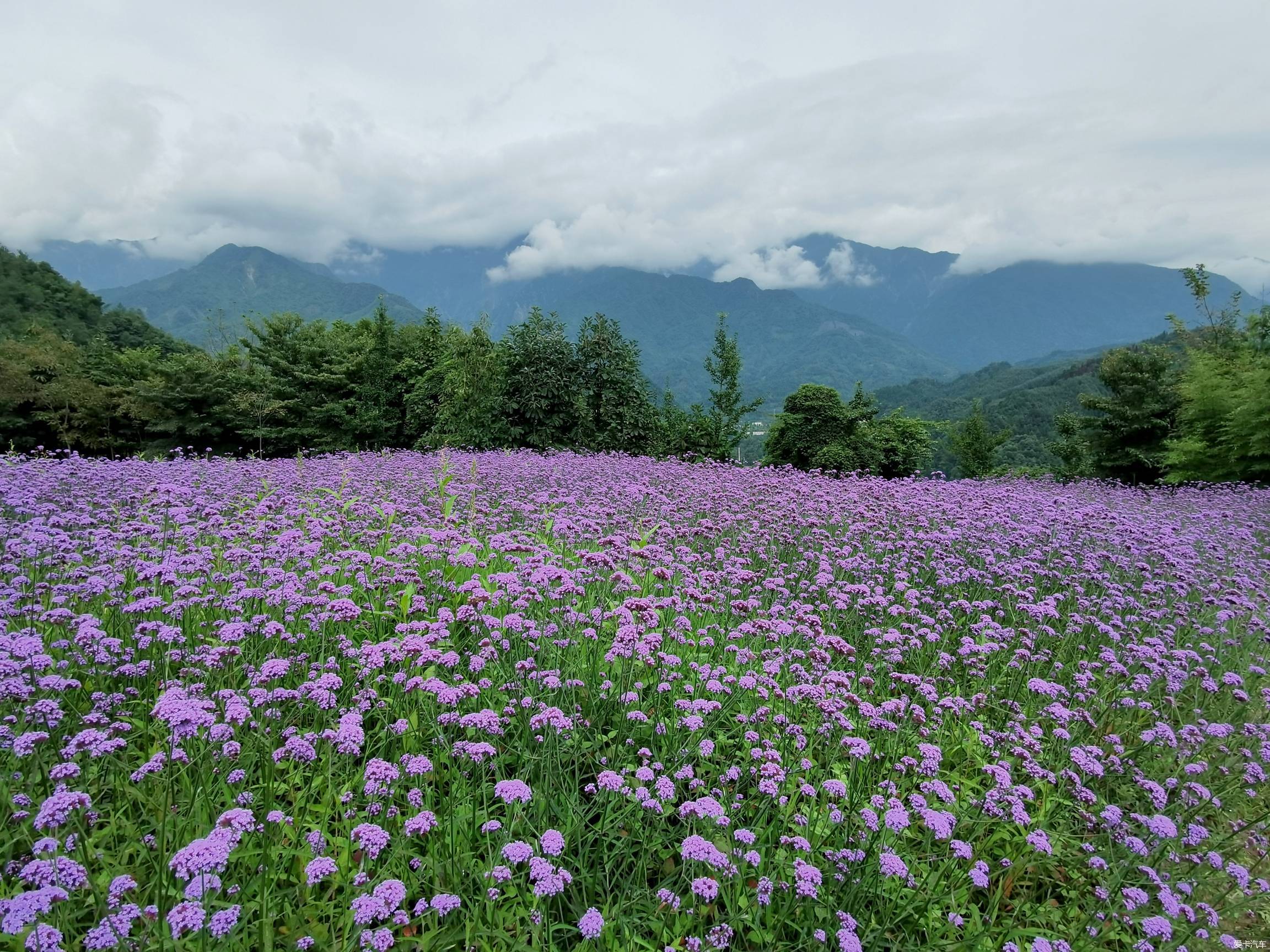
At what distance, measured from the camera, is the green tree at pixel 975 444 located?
111 feet

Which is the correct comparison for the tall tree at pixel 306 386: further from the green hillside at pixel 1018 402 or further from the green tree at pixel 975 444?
the green tree at pixel 975 444

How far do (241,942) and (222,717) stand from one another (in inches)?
44.6

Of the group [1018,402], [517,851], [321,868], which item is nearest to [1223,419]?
[517,851]

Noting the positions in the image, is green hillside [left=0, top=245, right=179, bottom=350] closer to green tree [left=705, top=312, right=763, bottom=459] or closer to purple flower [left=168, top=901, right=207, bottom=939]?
green tree [left=705, top=312, right=763, bottom=459]

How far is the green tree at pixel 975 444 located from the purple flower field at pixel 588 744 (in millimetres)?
30336

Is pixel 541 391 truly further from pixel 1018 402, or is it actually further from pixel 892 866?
pixel 1018 402

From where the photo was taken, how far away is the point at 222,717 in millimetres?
2850

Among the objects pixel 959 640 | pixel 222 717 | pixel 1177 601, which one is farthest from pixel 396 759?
pixel 1177 601

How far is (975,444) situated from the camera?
113 feet

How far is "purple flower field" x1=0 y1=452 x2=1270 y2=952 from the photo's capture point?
7.25 feet

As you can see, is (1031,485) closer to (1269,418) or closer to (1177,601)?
(1269,418)

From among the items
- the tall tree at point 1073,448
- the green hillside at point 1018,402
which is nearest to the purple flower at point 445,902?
the green hillside at point 1018,402

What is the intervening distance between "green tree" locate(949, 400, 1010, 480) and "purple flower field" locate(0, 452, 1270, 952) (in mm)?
30336

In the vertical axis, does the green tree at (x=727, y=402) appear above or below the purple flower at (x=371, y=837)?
above
